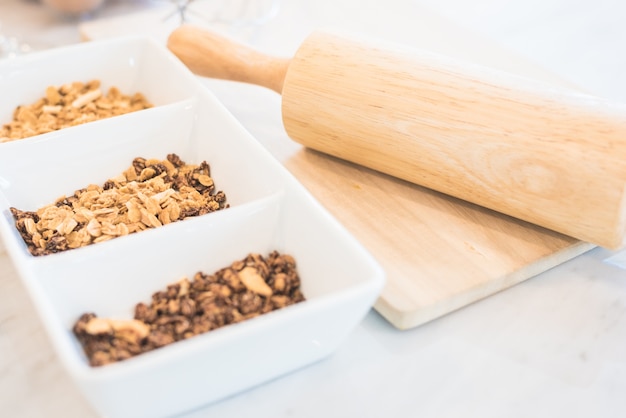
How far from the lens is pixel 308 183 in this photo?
93 centimetres

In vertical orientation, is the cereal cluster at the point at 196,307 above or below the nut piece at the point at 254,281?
below

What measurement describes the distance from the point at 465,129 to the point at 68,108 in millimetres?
569

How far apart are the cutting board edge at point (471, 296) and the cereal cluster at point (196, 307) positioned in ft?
0.33

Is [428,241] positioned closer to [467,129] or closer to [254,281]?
[467,129]

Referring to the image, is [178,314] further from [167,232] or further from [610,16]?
[610,16]

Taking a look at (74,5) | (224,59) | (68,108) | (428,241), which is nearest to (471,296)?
(428,241)

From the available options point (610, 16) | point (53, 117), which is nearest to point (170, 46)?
point (53, 117)

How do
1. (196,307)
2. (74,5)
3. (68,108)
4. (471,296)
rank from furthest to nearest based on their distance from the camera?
1. (74,5)
2. (68,108)
3. (471,296)
4. (196,307)

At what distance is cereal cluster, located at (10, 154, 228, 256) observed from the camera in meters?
0.77

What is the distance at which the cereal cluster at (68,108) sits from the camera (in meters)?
0.99

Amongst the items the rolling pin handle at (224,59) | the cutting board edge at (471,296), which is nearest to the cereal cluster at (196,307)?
the cutting board edge at (471,296)

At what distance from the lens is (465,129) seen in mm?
830

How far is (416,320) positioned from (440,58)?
0.36 m

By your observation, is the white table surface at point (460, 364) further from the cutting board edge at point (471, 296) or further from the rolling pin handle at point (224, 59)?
the rolling pin handle at point (224, 59)
